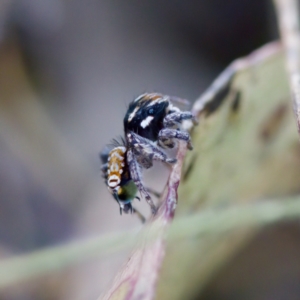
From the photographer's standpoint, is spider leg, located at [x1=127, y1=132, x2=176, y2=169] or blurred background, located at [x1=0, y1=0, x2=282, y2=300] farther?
blurred background, located at [x1=0, y1=0, x2=282, y2=300]

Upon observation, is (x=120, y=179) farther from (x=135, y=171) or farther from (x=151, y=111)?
(x=151, y=111)

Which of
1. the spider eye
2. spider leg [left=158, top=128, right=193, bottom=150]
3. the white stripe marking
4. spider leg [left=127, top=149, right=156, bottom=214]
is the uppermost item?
the spider eye

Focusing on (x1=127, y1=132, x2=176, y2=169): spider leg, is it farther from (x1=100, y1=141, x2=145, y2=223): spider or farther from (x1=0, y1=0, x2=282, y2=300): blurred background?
(x1=0, y1=0, x2=282, y2=300): blurred background

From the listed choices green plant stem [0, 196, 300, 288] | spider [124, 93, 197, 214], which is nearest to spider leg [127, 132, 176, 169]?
spider [124, 93, 197, 214]

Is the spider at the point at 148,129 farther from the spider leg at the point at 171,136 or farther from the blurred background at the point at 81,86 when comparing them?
the blurred background at the point at 81,86

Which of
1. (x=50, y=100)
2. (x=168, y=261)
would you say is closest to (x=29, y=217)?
(x=50, y=100)

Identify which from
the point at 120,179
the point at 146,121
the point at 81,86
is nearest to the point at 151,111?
the point at 146,121

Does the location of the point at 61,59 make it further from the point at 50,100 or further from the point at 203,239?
the point at 203,239
